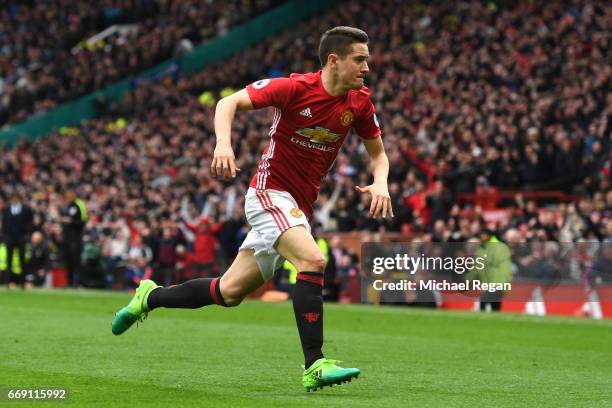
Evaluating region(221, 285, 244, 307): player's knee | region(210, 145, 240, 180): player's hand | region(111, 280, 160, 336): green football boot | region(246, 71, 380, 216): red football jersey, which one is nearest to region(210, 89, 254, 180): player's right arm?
region(210, 145, 240, 180): player's hand

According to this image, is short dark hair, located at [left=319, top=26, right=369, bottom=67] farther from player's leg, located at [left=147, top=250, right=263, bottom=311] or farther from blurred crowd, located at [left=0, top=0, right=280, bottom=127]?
blurred crowd, located at [left=0, top=0, right=280, bottom=127]

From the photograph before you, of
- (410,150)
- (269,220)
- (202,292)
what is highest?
(410,150)

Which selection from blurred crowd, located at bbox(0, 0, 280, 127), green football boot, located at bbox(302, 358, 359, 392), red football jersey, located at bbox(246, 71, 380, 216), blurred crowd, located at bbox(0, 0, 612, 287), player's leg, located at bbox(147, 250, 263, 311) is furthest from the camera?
blurred crowd, located at bbox(0, 0, 280, 127)

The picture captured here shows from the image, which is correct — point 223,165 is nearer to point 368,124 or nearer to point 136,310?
point 368,124

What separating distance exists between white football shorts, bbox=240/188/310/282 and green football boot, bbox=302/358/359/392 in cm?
88

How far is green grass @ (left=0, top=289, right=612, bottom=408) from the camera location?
7613 millimetres

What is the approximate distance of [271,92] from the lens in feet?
26.1

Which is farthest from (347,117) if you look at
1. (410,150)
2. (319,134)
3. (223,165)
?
(410,150)

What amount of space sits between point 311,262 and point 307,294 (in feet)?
0.66

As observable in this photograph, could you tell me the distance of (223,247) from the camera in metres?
24.3

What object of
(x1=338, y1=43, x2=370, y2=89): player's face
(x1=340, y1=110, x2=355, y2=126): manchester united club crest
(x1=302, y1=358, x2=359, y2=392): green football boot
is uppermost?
(x1=338, y1=43, x2=370, y2=89): player's face

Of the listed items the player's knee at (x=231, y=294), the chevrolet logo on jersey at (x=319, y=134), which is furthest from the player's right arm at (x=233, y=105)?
the player's knee at (x=231, y=294)

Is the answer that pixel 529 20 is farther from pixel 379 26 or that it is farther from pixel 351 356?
pixel 351 356

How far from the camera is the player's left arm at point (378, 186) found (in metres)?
8.01
